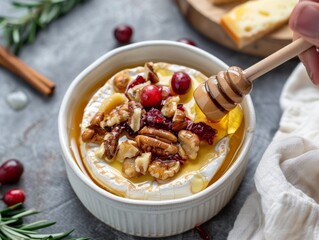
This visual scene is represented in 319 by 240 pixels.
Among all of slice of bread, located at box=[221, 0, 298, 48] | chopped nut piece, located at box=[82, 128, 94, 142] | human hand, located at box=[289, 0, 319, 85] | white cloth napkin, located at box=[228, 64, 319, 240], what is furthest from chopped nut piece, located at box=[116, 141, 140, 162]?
slice of bread, located at box=[221, 0, 298, 48]

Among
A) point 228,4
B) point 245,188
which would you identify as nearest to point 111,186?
point 245,188

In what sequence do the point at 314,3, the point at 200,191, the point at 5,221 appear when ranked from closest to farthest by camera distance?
the point at 314,3
the point at 200,191
the point at 5,221

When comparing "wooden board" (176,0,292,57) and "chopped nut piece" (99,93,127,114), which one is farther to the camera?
"wooden board" (176,0,292,57)

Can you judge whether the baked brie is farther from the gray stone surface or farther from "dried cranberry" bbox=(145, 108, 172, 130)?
the gray stone surface

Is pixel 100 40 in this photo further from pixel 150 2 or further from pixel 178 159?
pixel 178 159

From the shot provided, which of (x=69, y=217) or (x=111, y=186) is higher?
(x=111, y=186)

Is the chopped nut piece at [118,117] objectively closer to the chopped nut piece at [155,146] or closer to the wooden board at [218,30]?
the chopped nut piece at [155,146]

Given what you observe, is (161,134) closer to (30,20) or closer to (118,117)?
(118,117)
